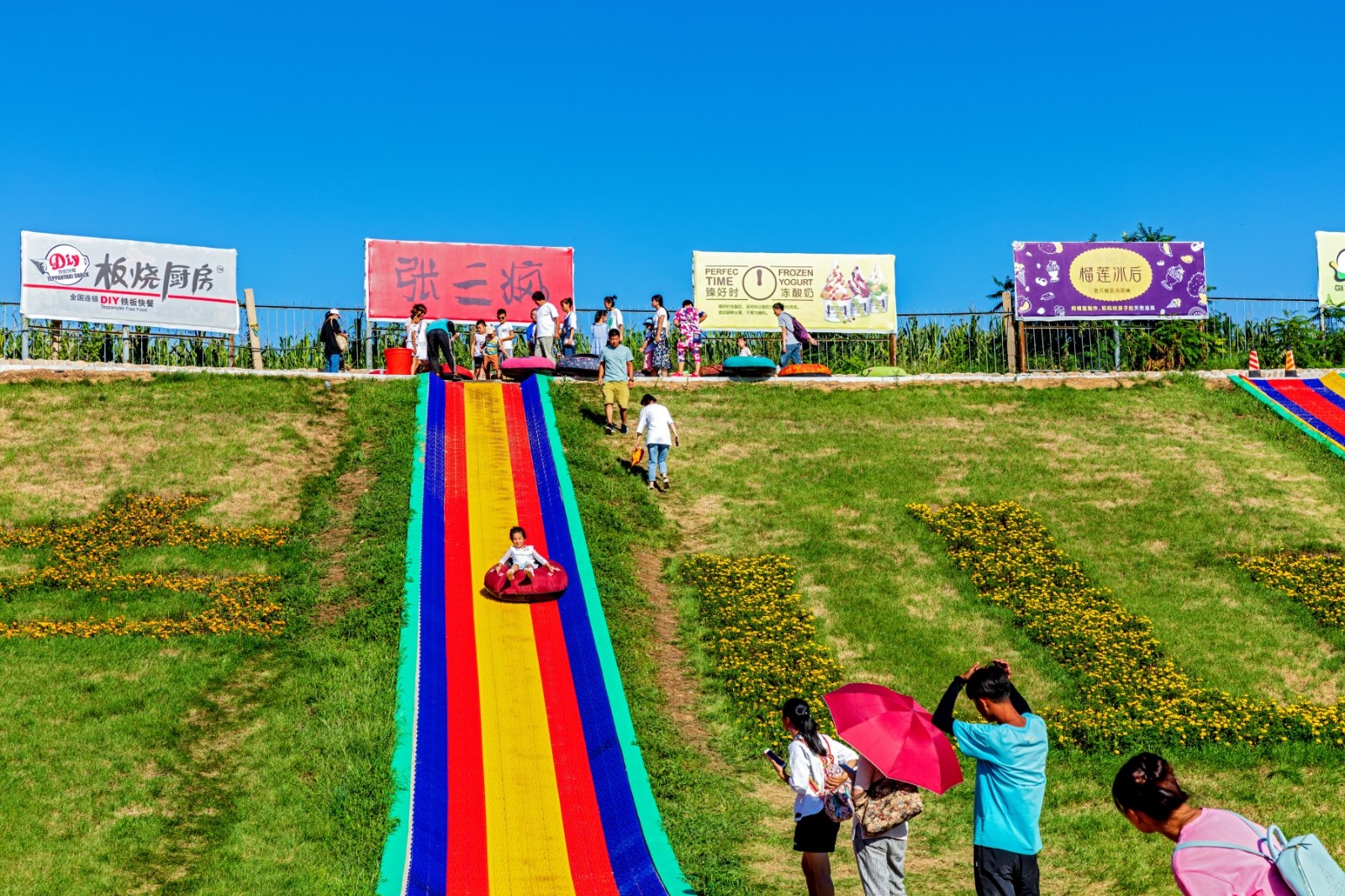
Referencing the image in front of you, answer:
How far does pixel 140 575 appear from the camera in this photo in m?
18.5

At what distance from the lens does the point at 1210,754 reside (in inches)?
569

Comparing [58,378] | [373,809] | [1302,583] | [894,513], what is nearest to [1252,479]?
[1302,583]

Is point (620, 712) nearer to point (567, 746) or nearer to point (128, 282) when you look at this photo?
point (567, 746)

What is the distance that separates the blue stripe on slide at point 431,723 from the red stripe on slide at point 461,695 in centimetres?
8

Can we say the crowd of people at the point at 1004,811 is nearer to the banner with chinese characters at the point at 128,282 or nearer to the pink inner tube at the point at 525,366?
the pink inner tube at the point at 525,366

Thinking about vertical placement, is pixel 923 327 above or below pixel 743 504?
above

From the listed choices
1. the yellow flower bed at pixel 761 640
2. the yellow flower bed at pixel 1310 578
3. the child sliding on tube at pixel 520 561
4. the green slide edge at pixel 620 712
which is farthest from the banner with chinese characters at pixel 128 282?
the yellow flower bed at pixel 1310 578

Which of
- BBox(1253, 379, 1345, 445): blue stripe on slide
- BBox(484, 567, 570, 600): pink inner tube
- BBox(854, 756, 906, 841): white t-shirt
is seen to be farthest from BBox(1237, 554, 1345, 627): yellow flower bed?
BBox(854, 756, 906, 841): white t-shirt

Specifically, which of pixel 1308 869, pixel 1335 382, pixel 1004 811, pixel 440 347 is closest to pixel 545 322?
pixel 440 347

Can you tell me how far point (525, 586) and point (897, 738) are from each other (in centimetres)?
1026

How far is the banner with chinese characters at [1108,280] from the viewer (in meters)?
31.2

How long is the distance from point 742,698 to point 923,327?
756 inches

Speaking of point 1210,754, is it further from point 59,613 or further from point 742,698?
point 59,613

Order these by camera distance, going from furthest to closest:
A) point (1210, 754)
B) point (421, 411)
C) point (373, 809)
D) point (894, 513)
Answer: point (421, 411) < point (894, 513) < point (1210, 754) < point (373, 809)
